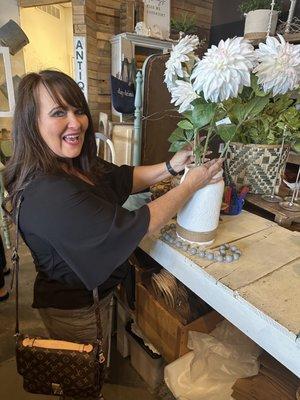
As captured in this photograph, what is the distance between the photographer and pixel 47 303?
2.99 ft

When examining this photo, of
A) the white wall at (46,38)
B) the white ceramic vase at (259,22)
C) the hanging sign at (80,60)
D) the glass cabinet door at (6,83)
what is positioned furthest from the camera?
the white wall at (46,38)

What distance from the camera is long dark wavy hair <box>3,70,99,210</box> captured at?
2.55 ft

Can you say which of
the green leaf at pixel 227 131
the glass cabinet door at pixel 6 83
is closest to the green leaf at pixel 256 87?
the green leaf at pixel 227 131

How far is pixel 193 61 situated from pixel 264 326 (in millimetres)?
726

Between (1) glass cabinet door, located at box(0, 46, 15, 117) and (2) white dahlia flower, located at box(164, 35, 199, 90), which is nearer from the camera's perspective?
(2) white dahlia flower, located at box(164, 35, 199, 90)

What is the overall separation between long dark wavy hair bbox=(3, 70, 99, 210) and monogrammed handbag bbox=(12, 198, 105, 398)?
7.4 inches

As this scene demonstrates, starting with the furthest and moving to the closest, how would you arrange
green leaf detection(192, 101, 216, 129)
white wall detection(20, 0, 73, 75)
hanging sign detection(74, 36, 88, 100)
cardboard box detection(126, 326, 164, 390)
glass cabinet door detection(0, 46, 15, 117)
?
white wall detection(20, 0, 73, 75)
hanging sign detection(74, 36, 88, 100)
glass cabinet door detection(0, 46, 15, 117)
cardboard box detection(126, 326, 164, 390)
green leaf detection(192, 101, 216, 129)

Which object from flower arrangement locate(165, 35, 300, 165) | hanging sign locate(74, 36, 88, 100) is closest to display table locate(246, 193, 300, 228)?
flower arrangement locate(165, 35, 300, 165)

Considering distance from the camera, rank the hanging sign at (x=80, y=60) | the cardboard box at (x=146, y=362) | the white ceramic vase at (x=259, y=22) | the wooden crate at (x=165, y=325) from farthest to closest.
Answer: the hanging sign at (x=80, y=60), the white ceramic vase at (x=259, y=22), the cardboard box at (x=146, y=362), the wooden crate at (x=165, y=325)

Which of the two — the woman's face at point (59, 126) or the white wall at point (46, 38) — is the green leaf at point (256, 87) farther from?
the white wall at point (46, 38)

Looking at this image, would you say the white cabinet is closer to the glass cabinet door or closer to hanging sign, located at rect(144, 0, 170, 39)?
hanging sign, located at rect(144, 0, 170, 39)

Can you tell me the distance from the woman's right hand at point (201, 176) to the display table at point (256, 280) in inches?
8.2

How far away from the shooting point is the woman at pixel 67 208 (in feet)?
2.26

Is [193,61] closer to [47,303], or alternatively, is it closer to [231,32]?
[47,303]
